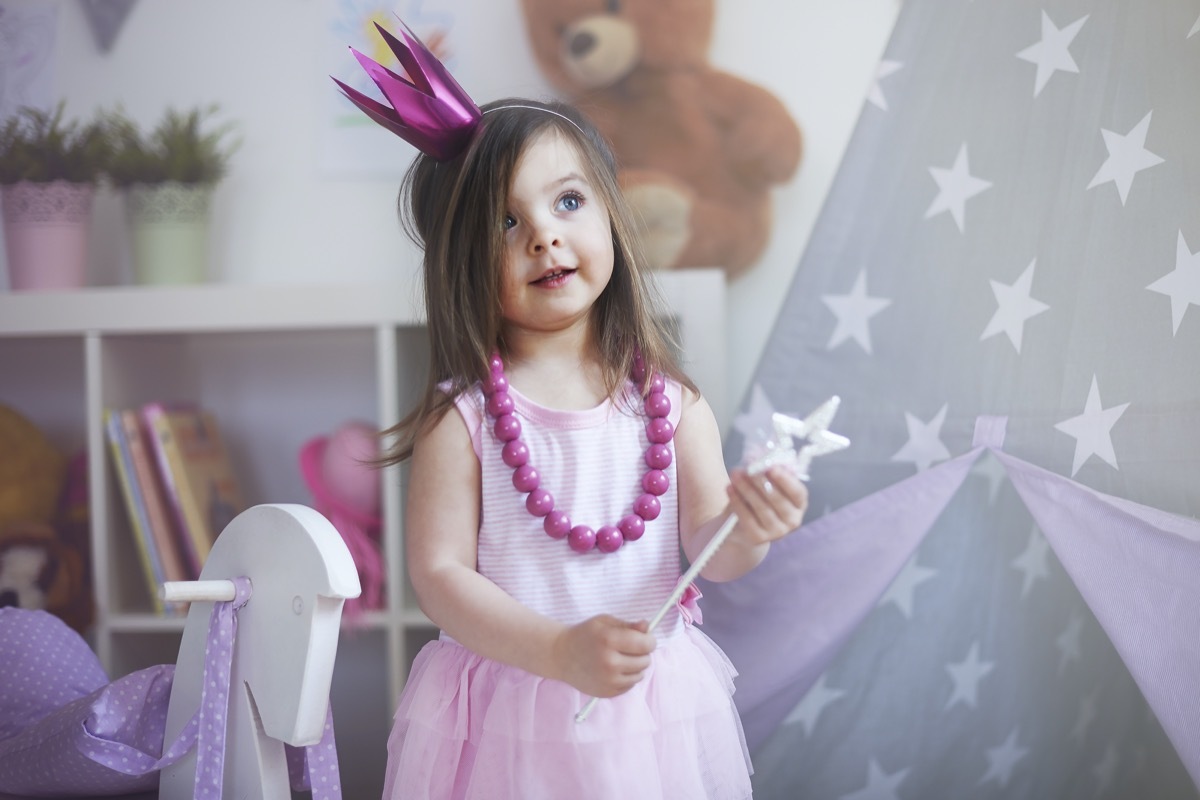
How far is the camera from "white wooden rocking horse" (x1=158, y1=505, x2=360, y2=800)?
0.73 meters

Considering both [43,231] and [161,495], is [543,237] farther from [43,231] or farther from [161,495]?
[43,231]

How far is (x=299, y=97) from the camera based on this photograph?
156cm

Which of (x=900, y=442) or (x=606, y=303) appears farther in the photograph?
(x=900, y=442)

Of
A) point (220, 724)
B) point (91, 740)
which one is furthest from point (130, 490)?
point (220, 724)

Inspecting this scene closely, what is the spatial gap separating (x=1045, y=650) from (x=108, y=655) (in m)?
1.10

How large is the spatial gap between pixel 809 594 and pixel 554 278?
44 centimetres

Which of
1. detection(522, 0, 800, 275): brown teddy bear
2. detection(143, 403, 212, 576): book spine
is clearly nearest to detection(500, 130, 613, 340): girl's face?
detection(522, 0, 800, 275): brown teddy bear

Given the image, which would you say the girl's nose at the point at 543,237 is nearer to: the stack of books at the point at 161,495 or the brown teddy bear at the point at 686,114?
the brown teddy bear at the point at 686,114

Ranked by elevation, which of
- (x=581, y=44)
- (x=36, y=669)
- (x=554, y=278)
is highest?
(x=581, y=44)

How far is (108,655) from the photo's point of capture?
1.41 m

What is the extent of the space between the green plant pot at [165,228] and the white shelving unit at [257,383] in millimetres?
66

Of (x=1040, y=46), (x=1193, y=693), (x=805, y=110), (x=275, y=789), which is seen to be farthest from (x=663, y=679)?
(x=805, y=110)

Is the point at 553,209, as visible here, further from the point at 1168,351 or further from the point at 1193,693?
the point at 1193,693

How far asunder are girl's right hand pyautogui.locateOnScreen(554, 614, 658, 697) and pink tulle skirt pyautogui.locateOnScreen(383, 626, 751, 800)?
9 centimetres
